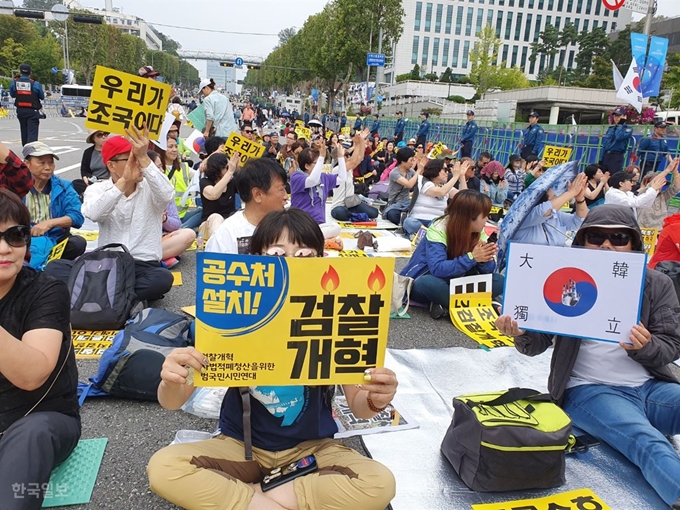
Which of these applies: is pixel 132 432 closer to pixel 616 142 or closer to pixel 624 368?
pixel 624 368

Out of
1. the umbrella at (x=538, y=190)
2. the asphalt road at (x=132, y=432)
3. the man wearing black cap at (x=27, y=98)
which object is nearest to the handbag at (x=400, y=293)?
the asphalt road at (x=132, y=432)

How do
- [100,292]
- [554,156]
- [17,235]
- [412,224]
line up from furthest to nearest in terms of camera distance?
[554,156]
[412,224]
[100,292]
[17,235]

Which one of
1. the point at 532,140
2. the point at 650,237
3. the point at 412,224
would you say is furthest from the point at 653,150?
the point at 412,224

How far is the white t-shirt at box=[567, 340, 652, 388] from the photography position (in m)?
2.77

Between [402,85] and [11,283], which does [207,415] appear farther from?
[402,85]

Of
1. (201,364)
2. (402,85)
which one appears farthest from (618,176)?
(402,85)

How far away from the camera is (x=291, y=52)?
67375 millimetres

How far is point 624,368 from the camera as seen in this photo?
9.11 feet

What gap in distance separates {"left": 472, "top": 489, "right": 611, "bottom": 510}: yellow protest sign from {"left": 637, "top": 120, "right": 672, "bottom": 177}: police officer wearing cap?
11.8 metres

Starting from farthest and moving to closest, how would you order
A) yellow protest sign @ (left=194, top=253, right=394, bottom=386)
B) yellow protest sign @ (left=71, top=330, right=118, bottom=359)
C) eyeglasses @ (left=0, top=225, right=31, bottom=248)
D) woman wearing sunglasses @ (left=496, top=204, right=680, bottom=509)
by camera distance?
yellow protest sign @ (left=71, top=330, right=118, bottom=359), woman wearing sunglasses @ (left=496, top=204, right=680, bottom=509), eyeglasses @ (left=0, top=225, right=31, bottom=248), yellow protest sign @ (left=194, top=253, right=394, bottom=386)

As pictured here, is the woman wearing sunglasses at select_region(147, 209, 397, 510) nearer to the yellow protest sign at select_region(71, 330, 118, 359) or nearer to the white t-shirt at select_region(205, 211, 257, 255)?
the white t-shirt at select_region(205, 211, 257, 255)

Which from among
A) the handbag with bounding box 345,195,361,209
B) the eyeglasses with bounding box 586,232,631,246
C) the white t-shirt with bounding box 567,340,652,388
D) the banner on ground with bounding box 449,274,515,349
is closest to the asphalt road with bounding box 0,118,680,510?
the banner on ground with bounding box 449,274,515,349

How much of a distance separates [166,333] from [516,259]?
2273 mm

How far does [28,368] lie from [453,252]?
3.74 m
